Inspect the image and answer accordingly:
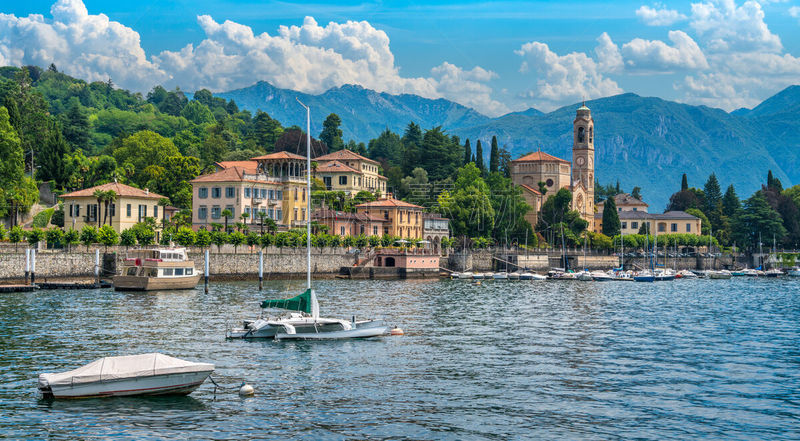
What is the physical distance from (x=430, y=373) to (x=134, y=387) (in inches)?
463

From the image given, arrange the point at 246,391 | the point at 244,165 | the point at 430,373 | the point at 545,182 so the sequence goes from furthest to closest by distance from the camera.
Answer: the point at 545,182, the point at 244,165, the point at 430,373, the point at 246,391

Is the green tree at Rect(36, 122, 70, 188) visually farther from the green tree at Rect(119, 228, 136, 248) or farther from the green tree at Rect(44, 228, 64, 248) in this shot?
the green tree at Rect(44, 228, 64, 248)

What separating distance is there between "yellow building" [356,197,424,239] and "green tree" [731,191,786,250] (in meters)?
79.0

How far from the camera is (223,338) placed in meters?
42.5

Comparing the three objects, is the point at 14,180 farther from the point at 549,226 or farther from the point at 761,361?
the point at 549,226

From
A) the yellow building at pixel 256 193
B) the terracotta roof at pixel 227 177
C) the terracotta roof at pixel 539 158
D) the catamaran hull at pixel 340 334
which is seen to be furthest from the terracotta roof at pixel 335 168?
the catamaran hull at pixel 340 334

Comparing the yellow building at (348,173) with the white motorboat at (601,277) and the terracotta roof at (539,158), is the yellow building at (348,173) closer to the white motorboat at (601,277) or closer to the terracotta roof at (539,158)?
the terracotta roof at (539,158)

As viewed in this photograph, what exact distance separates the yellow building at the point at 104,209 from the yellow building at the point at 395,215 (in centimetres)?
4034

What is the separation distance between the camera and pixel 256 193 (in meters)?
112

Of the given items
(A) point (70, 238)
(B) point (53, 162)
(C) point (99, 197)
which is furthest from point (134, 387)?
(B) point (53, 162)

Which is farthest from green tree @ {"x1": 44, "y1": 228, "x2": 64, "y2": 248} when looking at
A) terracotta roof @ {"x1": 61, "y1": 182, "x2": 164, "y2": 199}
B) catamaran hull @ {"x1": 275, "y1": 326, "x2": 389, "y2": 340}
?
catamaran hull @ {"x1": 275, "y1": 326, "x2": 389, "y2": 340}

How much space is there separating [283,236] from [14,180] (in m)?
29.0

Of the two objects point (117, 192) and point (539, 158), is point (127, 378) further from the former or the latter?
point (539, 158)

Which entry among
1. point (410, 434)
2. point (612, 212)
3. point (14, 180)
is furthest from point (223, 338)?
point (612, 212)
